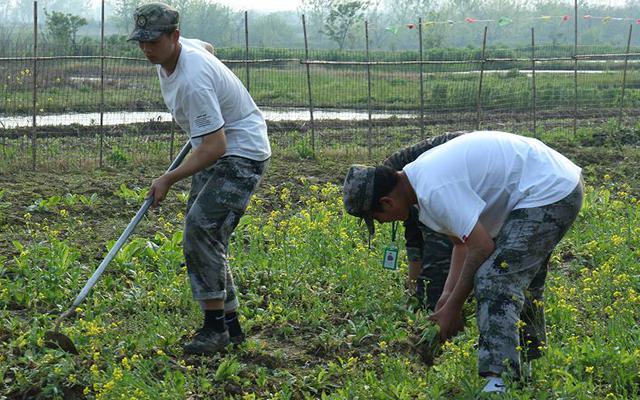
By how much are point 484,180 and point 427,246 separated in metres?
1.74

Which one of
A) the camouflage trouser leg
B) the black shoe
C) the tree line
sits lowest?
the black shoe

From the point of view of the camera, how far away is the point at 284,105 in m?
20.0

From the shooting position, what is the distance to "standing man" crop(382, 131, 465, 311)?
19.5ft

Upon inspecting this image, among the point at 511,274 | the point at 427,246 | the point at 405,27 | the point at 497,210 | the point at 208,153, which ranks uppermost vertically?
the point at 405,27

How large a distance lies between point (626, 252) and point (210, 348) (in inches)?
132

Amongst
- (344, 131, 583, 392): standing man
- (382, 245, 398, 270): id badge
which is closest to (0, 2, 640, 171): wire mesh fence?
(382, 245, 398, 270): id badge

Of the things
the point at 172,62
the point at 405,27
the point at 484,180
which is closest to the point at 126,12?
the point at 405,27

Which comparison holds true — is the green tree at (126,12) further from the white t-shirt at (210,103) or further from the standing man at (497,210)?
the standing man at (497,210)

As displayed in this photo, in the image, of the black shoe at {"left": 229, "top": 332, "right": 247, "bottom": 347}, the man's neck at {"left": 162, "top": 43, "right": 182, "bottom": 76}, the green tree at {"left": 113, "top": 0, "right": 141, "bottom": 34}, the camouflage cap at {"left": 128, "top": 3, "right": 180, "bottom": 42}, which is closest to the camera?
the camouflage cap at {"left": 128, "top": 3, "right": 180, "bottom": 42}

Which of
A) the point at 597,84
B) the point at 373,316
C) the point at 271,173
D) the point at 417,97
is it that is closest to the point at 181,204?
the point at 271,173

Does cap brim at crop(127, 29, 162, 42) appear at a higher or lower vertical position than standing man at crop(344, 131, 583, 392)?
higher

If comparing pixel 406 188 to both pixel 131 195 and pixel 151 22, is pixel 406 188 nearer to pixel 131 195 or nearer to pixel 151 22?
pixel 151 22

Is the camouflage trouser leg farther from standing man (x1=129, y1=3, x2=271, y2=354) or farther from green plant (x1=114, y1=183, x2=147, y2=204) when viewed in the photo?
green plant (x1=114, y1=183, x2=147, y2=204)

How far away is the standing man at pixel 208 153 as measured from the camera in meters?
5.19
